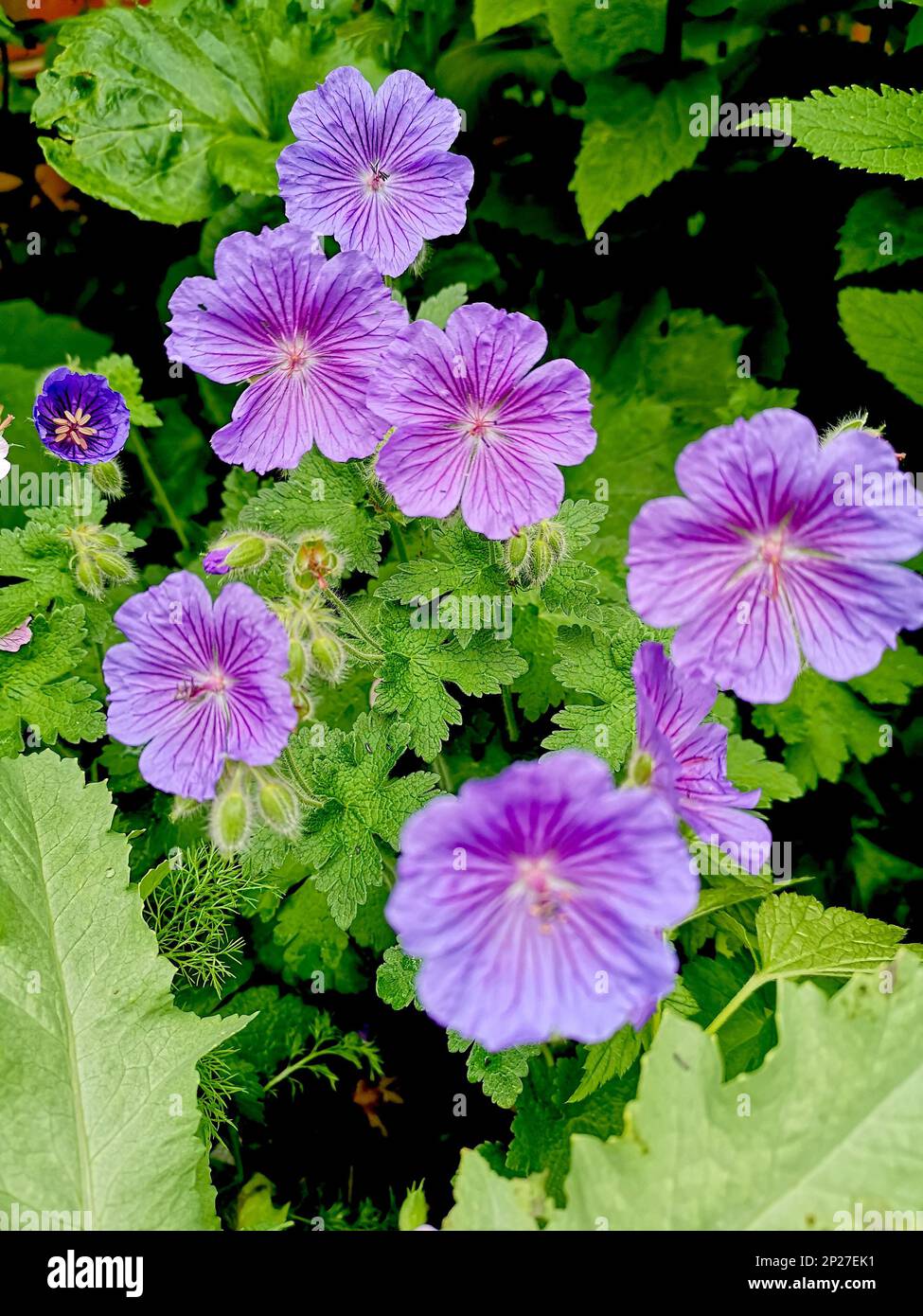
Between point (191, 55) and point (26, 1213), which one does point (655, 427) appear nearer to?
point (191, 55)

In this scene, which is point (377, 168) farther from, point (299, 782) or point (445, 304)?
point (299, 782)

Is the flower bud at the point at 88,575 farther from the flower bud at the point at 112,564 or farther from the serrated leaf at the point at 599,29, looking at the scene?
the serrated leaf at the point at 599,29

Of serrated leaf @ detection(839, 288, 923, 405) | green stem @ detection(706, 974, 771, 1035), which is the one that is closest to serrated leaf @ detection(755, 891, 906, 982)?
green stem @ detection(706, 974, 771, 1035)

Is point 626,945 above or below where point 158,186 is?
below

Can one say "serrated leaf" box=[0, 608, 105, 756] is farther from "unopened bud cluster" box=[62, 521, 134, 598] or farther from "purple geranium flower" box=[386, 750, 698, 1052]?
"purple geranium flower" box=[386, 750, 698, 1052]

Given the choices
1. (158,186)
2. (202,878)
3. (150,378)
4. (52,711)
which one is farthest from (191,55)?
A: (202,878)

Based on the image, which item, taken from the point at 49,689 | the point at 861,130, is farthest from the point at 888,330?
the point at 49,689
